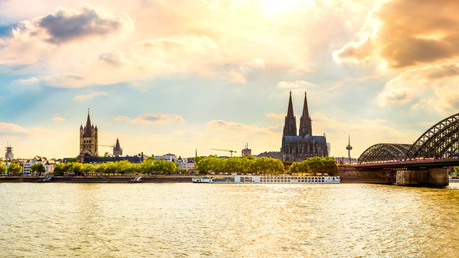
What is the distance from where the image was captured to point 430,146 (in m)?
115

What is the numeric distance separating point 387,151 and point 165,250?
120 m

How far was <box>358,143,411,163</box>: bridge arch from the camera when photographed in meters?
130

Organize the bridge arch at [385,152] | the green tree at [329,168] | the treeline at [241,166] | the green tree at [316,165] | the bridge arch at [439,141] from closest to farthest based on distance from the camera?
the bridge arch at [439,141] → the bridge arch at [385,152] → the green tree at [329,168] → the green tree at [316,165] → the treeline at [241,166]

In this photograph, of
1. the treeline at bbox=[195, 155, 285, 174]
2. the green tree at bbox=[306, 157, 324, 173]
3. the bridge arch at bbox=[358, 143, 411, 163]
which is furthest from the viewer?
the treeline at bbox=[195, 155, 285, 174]

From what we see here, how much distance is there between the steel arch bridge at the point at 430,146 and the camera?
102m

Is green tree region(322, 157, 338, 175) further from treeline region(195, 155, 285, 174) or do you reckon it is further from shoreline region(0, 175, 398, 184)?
treeline region(195, 155, 285, 174)

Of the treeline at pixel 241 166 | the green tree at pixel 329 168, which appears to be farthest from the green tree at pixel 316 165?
the treeline at pixel 241 166

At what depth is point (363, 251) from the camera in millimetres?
29484

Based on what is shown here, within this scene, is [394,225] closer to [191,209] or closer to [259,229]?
[259,229]

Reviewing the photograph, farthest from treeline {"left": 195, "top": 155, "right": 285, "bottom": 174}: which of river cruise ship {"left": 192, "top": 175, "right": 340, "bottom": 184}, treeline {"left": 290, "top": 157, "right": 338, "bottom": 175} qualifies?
river cruise ship {"left": 192, "top": 175, "right": 340, "bottom": 184}

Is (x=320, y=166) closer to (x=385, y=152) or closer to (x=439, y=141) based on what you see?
(x=385, y=152)

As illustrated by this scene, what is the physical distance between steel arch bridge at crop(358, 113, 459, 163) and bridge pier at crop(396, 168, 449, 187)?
3.58 metres

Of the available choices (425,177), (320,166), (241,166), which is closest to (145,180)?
(241,166)

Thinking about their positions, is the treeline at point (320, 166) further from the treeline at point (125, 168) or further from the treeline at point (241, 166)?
the treeline at point (125, 168)
